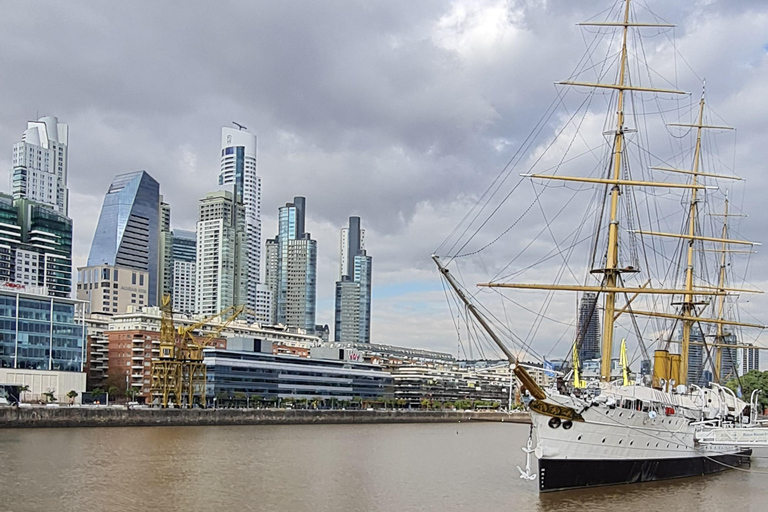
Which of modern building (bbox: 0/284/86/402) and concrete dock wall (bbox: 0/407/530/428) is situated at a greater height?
modern building (bbox: 0/284/86/402)

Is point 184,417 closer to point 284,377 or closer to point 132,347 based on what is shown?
point 284,377

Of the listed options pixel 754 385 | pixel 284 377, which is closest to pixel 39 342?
pixel 284 377

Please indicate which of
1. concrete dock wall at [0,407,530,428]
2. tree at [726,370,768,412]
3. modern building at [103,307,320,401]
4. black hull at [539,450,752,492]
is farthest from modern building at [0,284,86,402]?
tree at [726,370,768,412]

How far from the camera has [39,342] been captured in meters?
121

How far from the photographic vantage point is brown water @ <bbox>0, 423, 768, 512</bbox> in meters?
41.8

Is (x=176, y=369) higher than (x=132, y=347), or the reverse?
(x=132, y=347)

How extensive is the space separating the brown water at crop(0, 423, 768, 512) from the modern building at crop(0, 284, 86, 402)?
41689 millimetres

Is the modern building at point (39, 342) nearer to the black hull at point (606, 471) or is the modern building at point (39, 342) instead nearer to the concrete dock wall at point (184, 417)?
the concrete dock wall at point (184, 417)

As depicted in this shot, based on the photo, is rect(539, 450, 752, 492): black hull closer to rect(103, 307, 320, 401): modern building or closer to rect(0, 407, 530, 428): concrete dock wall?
rect(0, 407, 530, 428): concrete dock wall

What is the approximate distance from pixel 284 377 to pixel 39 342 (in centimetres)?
5249

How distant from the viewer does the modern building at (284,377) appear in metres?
151

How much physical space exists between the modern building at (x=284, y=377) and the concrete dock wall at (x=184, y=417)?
17987 mm

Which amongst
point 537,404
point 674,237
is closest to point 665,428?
point 537,404

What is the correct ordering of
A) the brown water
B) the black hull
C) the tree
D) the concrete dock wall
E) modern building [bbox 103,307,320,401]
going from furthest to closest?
modern building [bbox 103,307,320,401]
the tree
the concrete dock wall
the black hull
the brown water
